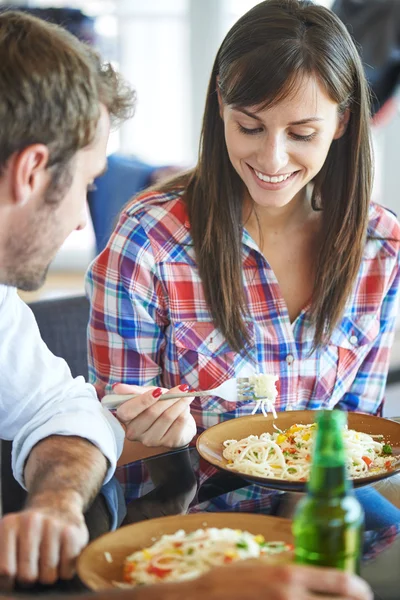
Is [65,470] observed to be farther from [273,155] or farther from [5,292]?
[273,155]

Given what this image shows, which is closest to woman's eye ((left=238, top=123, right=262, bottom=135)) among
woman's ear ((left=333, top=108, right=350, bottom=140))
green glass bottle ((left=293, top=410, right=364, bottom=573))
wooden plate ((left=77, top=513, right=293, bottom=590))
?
woman's ear ((left=333, top=108, right=350, bottom=140))

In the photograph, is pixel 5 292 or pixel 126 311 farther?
pixel 126 311

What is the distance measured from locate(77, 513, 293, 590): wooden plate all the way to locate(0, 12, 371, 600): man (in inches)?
1.5

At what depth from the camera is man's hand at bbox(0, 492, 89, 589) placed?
1.06 metres

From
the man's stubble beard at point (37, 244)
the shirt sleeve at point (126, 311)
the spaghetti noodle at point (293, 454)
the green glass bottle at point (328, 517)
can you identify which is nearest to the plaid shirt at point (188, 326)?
the shirt sleeve at point (126, 311)

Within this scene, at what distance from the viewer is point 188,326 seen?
197cm

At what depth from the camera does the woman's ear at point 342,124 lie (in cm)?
195

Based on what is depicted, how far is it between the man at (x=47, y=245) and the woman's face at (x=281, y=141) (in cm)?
34

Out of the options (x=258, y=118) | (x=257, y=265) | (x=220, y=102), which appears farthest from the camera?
(x=257, y=265)

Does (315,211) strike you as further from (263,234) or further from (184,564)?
(184,564)

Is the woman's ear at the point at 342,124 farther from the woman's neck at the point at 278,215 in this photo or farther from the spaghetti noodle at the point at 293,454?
the spaghetti noodle at the point at 293,454

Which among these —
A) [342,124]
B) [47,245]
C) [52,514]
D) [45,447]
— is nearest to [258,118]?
[342,124]

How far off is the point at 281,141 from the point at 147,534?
38.3 inches

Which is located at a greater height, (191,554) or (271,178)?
(271,178)
